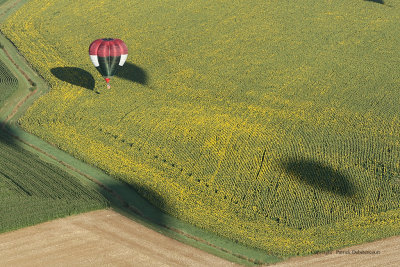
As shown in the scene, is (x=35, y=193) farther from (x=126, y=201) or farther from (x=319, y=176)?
(x=319, y=176)

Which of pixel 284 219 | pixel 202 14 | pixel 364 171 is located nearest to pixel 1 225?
pixel 284 219

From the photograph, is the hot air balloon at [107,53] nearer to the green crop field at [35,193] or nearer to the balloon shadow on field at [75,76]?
the balloon shadow on field at [75,76]

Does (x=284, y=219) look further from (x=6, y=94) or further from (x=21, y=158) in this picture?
(x=6, y=94)

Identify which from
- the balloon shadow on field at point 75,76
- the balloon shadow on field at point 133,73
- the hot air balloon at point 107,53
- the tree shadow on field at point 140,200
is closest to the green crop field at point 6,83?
the balloon shadow on field at point 75,76

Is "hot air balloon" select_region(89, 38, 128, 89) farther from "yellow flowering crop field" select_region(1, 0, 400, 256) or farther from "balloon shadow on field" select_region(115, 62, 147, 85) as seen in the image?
"balloon shadow on field" select_region(115, 62, 147, 85)

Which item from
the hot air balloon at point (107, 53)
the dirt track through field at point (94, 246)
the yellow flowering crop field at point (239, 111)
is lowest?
the yellow flowering crop field at point (239, 111)
